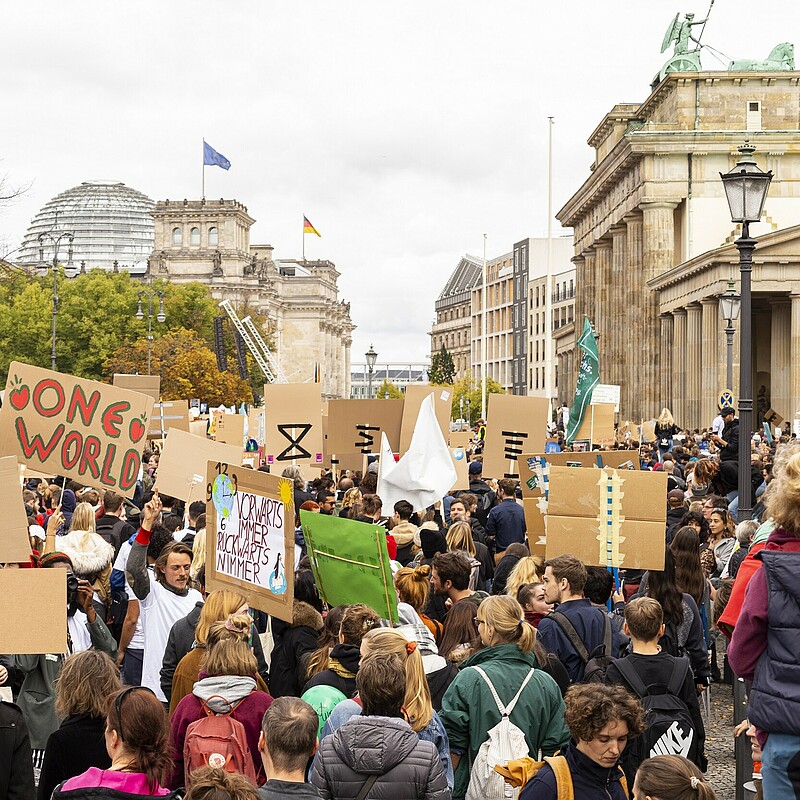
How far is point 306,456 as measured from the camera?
15438 mm

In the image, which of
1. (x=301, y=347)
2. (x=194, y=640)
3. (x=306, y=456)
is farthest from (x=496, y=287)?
(x=194, y=640)

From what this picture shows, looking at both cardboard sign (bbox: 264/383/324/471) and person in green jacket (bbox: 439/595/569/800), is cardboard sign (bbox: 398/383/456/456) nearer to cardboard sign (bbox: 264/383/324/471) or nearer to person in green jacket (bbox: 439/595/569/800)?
cardboard sign (bbox: 264/383/324/471)

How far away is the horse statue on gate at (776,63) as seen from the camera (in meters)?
65.5

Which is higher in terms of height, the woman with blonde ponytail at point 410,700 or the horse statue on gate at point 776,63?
the horse statue on gate at point 776,63

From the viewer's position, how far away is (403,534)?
1059 centimetres

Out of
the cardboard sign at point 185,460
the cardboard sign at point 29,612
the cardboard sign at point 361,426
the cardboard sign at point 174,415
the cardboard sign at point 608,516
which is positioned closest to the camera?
the cardboard sign at point 29,612

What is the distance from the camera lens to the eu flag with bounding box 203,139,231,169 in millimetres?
115312

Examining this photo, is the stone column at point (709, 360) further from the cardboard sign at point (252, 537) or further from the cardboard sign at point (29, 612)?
the cardboard sign at point (29, 612)

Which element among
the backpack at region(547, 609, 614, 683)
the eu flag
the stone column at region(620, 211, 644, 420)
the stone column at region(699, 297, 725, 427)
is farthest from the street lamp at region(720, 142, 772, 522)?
the eu flag

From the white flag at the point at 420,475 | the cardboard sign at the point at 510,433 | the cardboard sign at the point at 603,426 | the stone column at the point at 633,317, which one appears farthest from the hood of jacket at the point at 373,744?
the stone column at the point at 633,317

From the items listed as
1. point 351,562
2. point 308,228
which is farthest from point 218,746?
point 308,228

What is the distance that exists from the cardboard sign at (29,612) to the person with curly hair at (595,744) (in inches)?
98.0

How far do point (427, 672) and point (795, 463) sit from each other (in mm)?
2251

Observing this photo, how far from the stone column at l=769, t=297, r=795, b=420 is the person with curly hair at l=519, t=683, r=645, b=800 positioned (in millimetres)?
44631
